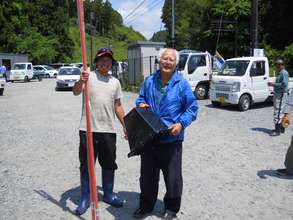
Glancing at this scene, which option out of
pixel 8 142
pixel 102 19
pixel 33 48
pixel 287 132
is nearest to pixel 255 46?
pixel 287 132

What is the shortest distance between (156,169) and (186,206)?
0.86m

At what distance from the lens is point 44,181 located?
6.04 metres

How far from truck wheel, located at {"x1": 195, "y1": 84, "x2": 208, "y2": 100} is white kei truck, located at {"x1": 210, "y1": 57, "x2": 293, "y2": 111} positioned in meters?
3.14

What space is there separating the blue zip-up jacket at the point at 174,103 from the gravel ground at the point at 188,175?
4.02 ft

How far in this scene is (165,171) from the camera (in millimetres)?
4324

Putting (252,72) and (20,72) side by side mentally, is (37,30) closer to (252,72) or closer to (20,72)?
(20,72)

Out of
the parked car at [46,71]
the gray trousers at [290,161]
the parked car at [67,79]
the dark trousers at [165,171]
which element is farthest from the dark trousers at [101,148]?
the parked car at [46,71]

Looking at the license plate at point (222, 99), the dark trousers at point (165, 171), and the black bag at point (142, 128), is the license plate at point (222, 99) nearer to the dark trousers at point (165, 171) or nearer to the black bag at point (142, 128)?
the dark trousers at point (165, 171)

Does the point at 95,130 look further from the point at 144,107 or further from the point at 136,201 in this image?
the point at 136,201

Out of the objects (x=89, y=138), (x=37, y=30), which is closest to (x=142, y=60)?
(x=89, y=138)

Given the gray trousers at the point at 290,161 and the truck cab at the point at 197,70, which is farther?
the truck cab at the point at 197,70

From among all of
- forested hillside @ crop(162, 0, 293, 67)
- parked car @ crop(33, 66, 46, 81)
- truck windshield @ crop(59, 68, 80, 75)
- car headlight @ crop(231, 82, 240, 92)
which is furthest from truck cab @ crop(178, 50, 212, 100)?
parked car @ crop(33, 66, 46, 81)

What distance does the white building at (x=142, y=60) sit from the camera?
1036 inches

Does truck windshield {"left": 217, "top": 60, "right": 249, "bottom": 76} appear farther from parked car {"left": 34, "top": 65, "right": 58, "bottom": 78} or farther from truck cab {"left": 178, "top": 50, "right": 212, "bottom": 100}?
parked car {"left": 34, "top": 65, "right": 58, "bottom": 78}
